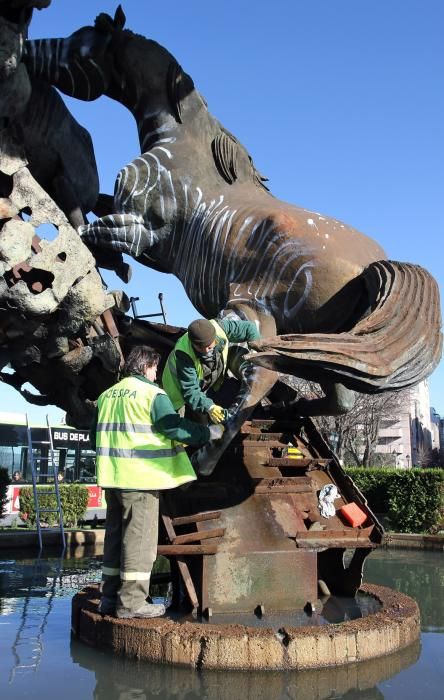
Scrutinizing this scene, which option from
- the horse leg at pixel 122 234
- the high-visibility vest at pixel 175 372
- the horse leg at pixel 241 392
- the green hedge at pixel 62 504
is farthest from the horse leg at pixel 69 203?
the green hedge at pixel 62 504

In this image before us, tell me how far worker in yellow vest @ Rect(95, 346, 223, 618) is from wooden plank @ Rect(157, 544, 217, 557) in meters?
0.21

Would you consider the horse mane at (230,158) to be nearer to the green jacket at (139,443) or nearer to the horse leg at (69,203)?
the horse leg at (69,203)

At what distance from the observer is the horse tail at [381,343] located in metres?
4.51

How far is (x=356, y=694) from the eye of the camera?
12.4ft

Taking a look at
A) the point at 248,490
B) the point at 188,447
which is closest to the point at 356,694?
the point at 248,490

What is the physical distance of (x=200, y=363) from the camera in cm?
501

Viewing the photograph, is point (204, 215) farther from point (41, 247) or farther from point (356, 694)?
point (356, 694)

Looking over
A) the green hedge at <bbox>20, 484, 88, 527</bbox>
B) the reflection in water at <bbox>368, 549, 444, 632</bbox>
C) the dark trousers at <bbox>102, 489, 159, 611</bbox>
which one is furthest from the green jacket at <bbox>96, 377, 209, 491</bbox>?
the green hedge at <bbox>20, 484, 88, 527</bbox>

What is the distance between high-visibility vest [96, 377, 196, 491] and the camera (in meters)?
4.46

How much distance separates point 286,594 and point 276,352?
5.87 feet

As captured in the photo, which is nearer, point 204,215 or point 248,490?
point 248,490

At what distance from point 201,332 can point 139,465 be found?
3.30 ft

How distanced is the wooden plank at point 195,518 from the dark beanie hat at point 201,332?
4.12ft

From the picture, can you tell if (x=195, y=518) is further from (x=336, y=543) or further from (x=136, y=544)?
(x=336, y=543)
